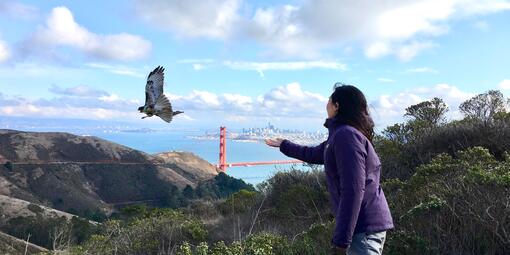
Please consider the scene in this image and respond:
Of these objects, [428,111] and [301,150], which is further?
[428,111]

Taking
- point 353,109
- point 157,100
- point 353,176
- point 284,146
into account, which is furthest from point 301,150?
point 157,100

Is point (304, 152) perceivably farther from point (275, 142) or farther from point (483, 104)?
point (483, 104)

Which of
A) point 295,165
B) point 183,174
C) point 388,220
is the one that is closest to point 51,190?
point 183,174

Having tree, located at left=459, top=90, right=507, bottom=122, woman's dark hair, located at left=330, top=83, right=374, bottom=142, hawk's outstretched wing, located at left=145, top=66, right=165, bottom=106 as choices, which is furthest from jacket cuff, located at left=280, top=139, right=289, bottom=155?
tree, located at left=459, top=90, right=507, bottom=122

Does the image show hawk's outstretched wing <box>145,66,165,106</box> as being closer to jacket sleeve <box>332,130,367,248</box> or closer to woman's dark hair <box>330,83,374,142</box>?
woman's dark hair <box>330,83,374,142</box>

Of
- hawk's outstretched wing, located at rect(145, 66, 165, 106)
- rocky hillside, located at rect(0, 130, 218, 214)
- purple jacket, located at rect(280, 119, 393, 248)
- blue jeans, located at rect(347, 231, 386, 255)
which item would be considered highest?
hawk's outstretched wing, located at rect(145, 66, 165, 106)
